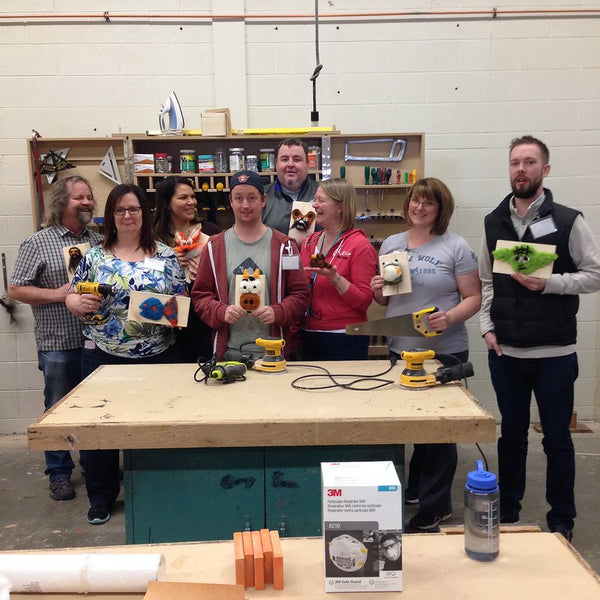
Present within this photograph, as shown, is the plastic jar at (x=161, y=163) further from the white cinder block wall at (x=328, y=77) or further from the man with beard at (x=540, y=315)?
the man with beard at (x=540, y=315)

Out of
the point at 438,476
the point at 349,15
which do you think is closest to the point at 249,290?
the point at 438,476

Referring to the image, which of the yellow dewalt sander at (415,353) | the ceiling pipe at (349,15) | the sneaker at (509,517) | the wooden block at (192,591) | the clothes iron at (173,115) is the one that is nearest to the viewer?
the wooden block at (192,591)

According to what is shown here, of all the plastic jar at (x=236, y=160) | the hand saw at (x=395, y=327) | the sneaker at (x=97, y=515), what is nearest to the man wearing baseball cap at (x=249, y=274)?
the hand saw at (x=395, y=327)

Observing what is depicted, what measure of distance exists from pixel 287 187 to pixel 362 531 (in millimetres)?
2182

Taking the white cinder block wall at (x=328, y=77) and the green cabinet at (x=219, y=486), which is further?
the white cinder block wall at (x=328, y=77)

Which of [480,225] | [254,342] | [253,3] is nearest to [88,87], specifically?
[253,3]

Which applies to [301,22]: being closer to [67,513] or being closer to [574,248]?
[574,248]

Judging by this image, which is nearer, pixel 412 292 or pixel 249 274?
pixel 249 274

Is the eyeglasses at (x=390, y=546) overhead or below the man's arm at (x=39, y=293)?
below

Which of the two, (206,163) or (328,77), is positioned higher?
(328,77)

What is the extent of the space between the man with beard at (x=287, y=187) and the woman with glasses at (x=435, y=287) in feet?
2.03

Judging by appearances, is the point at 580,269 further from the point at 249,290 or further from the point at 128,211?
the point at 128,211

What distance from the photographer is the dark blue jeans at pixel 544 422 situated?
91.6 inches

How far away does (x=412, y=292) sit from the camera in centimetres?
247
